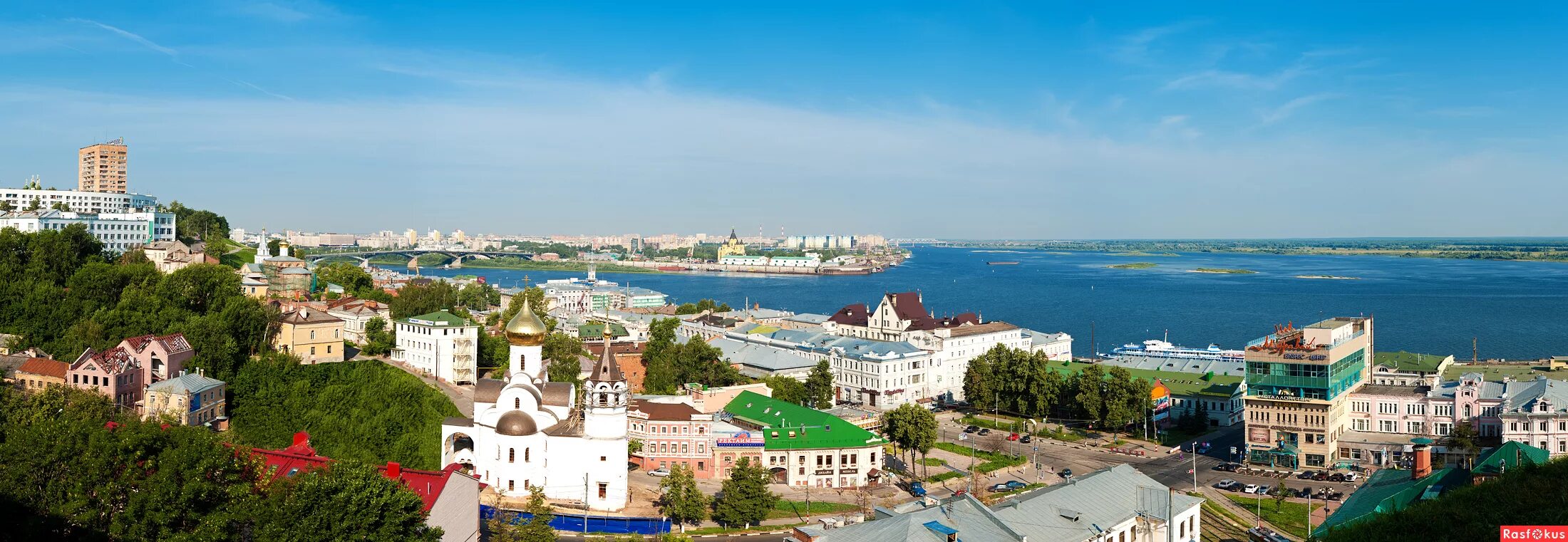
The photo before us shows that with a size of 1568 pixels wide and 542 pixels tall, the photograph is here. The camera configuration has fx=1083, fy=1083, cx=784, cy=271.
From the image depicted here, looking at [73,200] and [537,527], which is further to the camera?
[73,200]

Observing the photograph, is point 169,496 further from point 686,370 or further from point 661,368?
point 686,370

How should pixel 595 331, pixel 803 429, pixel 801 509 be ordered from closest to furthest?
pixel 801 509
pixel 803 429
pixel 595 331

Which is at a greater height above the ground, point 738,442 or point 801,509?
point 738,442

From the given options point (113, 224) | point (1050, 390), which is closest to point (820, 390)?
point (1050, 390)

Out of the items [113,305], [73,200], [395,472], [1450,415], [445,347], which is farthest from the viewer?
[73,200]

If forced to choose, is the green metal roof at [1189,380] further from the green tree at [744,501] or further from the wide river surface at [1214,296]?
the wide river surface at [1214,296]
